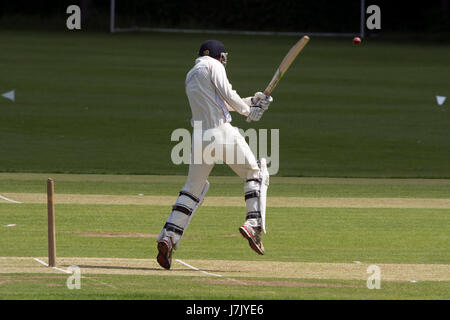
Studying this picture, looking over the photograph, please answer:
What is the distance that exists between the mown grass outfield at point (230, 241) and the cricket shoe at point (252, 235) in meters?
0.22

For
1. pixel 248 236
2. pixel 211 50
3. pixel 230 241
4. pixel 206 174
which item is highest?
pixel 211 50

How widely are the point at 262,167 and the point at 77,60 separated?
97.8 feet

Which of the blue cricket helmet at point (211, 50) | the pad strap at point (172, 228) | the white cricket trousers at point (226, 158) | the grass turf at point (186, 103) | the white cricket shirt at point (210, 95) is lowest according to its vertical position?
the pad strap at point (172, 228)

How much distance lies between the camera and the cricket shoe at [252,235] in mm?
10508

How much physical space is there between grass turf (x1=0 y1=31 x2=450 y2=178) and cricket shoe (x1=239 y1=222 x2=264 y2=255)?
36.8 ft

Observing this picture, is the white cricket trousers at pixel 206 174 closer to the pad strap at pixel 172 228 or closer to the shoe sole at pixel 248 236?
the pad strap at pixel 172 228

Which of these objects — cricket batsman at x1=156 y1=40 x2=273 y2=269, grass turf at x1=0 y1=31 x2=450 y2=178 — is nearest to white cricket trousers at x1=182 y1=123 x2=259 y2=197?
cricket batsman at x1=156 y1=40 x2=273 y2=269

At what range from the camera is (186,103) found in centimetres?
3256

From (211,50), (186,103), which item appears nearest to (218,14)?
(186,103)

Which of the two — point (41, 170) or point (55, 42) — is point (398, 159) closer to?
point (41, 170)

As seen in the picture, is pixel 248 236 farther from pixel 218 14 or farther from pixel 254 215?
pixel 218 14

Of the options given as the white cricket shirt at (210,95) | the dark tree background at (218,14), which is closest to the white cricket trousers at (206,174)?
the white cricket shirt at (210,95)

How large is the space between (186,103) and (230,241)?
783 inches

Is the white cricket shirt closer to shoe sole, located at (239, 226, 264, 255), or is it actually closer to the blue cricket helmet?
the blue cricket helmet
